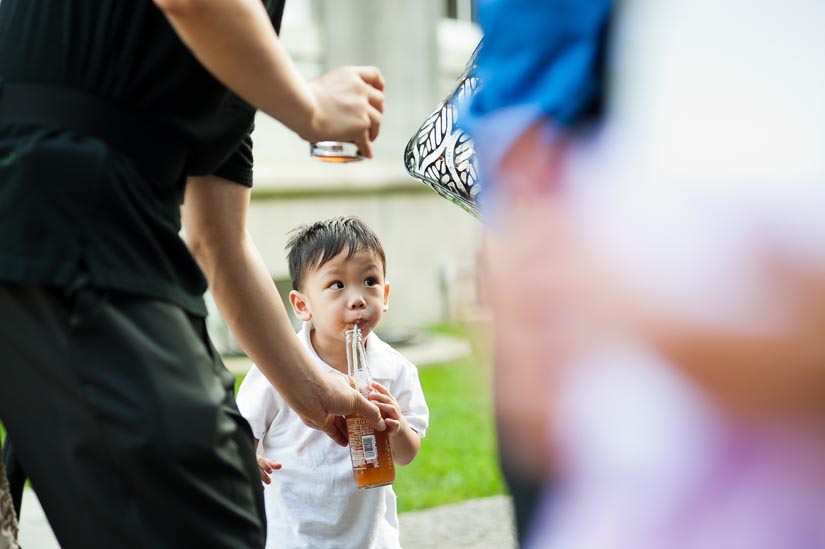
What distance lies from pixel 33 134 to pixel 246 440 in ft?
1.69

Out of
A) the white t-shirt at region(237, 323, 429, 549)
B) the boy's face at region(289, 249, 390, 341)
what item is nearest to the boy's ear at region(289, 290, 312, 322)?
the boy's face at region(289, 249, 390, 341)

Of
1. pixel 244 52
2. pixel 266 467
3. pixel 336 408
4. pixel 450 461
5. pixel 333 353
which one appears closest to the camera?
pixel 244 52

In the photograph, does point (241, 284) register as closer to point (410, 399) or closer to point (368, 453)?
point (368, 453)

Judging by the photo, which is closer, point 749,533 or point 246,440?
point 749,533

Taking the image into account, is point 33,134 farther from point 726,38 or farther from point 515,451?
point 726,38

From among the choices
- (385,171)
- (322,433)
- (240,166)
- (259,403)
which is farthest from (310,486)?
(385,171)

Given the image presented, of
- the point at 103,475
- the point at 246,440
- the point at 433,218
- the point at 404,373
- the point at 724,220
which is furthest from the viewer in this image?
the point at 433,218

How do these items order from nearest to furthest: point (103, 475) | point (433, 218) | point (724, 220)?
point (724, 220), point (103, 475), point (433, 218)

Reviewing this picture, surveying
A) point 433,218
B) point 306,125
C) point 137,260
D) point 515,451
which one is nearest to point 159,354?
point 137,260

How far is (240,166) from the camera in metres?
1.92

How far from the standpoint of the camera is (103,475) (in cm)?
145

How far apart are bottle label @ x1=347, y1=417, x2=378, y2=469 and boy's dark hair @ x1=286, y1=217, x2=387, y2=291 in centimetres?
60

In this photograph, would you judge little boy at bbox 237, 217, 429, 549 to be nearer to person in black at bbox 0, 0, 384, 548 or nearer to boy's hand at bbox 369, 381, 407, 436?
boy's hand at bbox 369, 381, 407, 436

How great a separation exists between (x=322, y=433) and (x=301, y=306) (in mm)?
344
